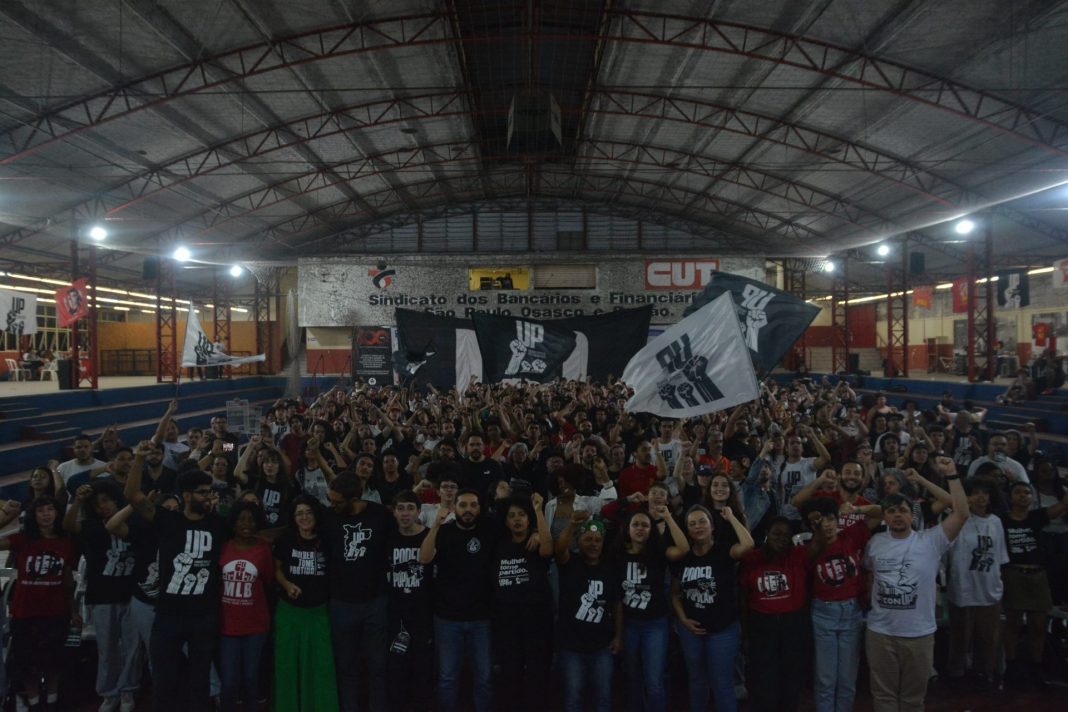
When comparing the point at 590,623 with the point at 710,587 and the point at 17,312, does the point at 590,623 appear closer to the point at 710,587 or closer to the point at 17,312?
the point at 710,587

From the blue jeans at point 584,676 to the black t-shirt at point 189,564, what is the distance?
2.38 metres

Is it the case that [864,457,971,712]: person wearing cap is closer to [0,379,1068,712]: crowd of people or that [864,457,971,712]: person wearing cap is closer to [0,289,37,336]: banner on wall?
[0,379,1068,712]: crowd of people

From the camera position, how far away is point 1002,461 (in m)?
6.89

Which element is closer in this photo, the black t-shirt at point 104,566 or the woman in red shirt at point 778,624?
the woman in red shirt at point 778,624

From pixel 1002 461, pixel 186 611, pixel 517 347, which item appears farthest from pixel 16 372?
pixel 1002 461

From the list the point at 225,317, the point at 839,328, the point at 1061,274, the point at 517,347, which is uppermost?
the point at 1061,274

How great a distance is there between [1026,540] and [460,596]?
14.9 ft

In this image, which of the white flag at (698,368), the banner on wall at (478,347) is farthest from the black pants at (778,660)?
the banner on wall at (478,347)

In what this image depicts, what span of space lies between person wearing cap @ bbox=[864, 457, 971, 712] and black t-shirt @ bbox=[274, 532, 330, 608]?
12.2ft

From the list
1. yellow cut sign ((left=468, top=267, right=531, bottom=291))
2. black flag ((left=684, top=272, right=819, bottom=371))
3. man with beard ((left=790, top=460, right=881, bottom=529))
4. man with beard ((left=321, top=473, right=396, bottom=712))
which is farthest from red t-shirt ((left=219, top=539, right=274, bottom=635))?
yellow cut sign ((left=468, top=267, right=531, bottom=291))

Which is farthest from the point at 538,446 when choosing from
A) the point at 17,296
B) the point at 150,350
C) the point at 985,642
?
the point at 150,350

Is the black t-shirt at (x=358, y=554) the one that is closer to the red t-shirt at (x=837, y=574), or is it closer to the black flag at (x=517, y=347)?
the red t-shirt at (x=837, y=574)

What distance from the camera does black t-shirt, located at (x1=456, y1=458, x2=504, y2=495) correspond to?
22.7ft

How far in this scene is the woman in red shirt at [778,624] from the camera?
4.46 metres
